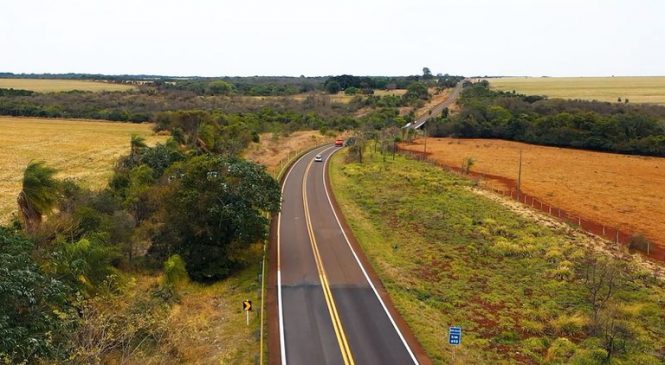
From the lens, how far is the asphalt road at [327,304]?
840 inches

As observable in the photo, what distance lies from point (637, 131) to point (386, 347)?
10057 centimetres

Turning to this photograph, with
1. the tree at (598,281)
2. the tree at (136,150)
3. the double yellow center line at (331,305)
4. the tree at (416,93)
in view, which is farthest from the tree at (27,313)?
the tree at (416,93)

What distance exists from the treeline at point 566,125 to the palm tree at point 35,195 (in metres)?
102

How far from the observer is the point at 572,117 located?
4225 inches

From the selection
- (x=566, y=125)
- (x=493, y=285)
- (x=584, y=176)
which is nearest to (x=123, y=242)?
(x=493, y=285)

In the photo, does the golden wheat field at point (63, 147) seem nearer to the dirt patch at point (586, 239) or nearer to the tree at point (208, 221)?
the tree at point (208, 221)

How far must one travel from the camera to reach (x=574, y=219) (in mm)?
46844

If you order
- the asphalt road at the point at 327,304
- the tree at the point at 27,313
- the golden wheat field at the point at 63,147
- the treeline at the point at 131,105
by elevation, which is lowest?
the asphalt road at the point at 327,304

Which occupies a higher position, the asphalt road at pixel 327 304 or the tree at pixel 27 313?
the tree at pixel 27 313

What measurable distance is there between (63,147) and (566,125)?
96208mm

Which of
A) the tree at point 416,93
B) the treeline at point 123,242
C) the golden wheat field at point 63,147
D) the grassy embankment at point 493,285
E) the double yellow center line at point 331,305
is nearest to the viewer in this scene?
the treeline at point 123,242

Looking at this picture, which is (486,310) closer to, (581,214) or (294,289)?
(294,289)

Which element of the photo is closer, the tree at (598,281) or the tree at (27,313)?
the tree at (27,313)

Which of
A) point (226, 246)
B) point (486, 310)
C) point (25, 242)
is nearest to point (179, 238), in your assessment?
point (226, 246)
